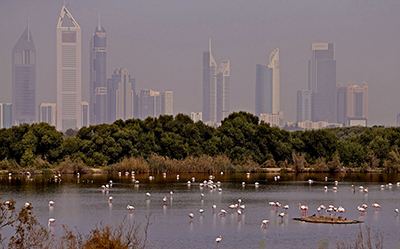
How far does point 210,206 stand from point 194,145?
4028 cm

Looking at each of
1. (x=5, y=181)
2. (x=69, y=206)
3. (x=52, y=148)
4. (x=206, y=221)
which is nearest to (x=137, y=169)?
(x=52, y=148)

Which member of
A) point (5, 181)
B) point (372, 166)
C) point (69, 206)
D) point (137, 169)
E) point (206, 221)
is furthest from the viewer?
point (372, 166)

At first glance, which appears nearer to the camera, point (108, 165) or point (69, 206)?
point (69, 206)

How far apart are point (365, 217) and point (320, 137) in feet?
160

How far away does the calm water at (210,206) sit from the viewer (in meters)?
30.3

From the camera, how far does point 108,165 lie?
7869 cm

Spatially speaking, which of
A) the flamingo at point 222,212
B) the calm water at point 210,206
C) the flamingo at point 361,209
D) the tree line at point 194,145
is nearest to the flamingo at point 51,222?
the calm water at point 210,206

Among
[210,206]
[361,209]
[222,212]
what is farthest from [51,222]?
[361,209]

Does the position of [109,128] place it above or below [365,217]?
above

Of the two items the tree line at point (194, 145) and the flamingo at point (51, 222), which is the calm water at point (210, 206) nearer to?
the flamingo at point (51, 222)

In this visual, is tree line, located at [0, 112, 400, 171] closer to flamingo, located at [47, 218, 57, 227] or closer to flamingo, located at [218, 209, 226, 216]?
flamingo, located at [218, 209, 226, 216]

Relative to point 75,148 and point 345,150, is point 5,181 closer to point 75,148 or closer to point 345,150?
point 75,148

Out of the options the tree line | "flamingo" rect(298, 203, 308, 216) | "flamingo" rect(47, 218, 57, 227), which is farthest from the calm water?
the tree line

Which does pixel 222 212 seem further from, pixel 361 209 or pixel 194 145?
pixel 194 145
